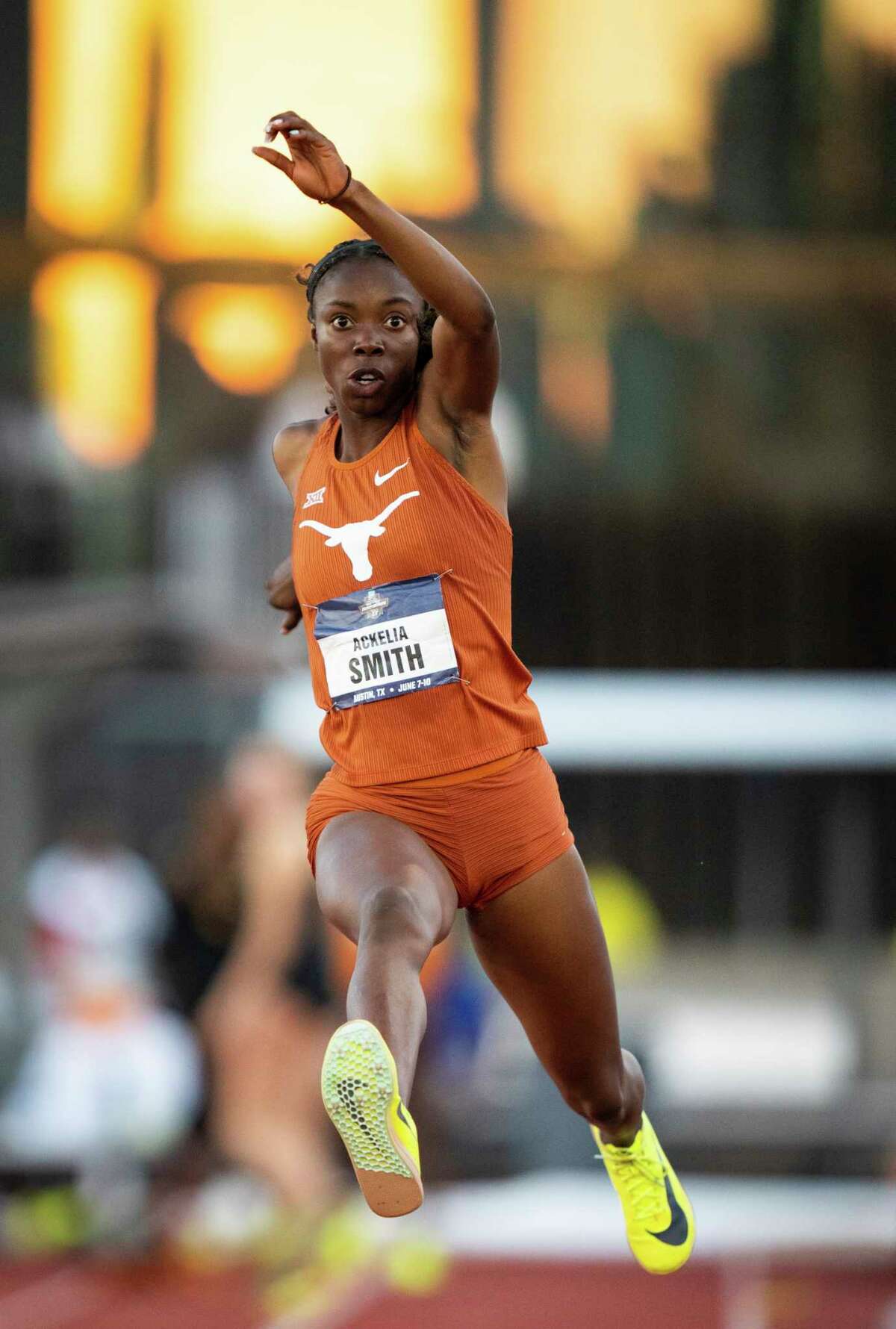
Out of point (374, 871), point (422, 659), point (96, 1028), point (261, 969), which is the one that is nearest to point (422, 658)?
point (422, 659)

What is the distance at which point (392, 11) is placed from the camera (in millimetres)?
14594

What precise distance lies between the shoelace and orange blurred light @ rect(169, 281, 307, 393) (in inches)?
425

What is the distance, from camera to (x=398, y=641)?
3.27m

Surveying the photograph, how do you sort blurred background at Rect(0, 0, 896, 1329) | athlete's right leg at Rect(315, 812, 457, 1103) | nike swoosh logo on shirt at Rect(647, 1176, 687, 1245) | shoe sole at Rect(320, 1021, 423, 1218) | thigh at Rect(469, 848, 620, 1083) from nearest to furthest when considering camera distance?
1. shoe sole at Rect(320, 1021, 423, 1218)
2. athlete's right leg at Rect(315, 812, 457, 1103)
3. thigh at Rect(469, 848, 620, 1083)
4. nike swoosh logo on shirt at Rect(647, 1176, 687, 1245)
5. blurred background at Rect(0, 0, 896, 1329)

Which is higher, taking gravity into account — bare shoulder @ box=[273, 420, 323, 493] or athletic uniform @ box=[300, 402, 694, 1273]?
bare shoulder @ box=[273, 420, 323, 493]

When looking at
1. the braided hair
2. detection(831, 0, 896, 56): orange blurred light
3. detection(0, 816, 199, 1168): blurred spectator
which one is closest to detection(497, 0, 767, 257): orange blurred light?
detection(831, 0, 896, 56): orange blurred light

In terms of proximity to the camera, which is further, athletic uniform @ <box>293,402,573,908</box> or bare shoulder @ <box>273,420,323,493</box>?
bare shoulder @ <box>273,420,323,493</box>

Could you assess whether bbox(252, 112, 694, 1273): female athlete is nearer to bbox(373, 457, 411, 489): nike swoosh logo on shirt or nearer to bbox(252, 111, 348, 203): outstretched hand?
bbox(373, 457, 411, 489): nike swoosh logo on shirt

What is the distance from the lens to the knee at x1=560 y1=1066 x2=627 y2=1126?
11.6ft

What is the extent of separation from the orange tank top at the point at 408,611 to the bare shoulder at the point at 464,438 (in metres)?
0.02

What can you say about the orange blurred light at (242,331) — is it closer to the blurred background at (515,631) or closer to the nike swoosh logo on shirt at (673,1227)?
the blurred background at (515,631)

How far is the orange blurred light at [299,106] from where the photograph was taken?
14.0m

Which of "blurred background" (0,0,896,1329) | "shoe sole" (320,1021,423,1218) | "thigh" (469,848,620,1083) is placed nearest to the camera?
"shoe sole" (320,1021,423,1218)

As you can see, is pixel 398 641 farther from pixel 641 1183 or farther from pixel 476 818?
pixel 641 1183
